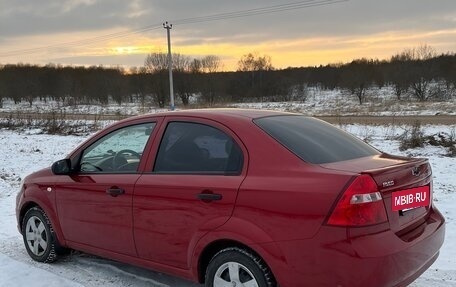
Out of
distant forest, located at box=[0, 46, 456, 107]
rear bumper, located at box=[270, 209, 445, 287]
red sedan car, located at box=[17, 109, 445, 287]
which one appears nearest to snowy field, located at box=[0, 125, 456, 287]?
red sedan car, located at box=[17, 109, 445, 287]

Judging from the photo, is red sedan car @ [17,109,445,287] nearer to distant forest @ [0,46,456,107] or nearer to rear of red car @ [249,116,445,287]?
rear of red car @ [249,116,445,287]

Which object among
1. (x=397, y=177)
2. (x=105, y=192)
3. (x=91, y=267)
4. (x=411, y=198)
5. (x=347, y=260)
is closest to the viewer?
(x=347, y=260)

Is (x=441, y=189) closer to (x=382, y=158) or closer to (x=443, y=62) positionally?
(x=382, y=158)

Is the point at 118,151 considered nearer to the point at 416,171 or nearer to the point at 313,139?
the point at 313,139

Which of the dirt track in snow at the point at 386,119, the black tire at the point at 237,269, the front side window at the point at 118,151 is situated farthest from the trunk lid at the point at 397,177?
the dirt track in snow at the point at 386,119

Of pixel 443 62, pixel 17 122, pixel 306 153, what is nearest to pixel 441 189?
pixel 306 153

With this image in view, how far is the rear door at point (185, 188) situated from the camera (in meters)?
3.55

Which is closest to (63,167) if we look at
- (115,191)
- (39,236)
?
(115,191)

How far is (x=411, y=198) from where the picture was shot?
11.3ft

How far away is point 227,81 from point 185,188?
71.4 metres

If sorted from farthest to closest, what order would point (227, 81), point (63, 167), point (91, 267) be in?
point (227, 81)
point (91, 267)
point (63, 167)

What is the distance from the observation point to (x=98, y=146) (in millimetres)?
4773

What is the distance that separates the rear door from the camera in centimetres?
355

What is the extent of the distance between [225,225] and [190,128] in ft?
3.13
